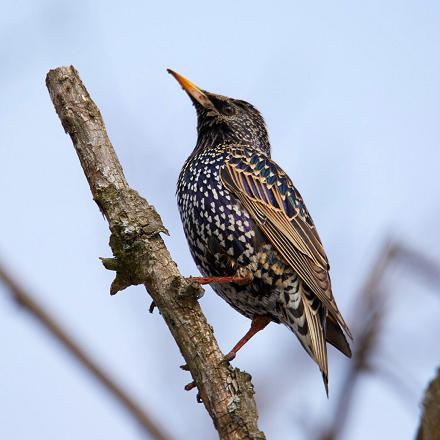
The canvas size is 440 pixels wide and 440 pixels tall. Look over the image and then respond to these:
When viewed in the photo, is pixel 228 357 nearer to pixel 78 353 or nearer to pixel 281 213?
pixel 281 213

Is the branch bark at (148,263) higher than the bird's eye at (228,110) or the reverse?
the reverse

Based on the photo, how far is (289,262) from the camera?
16.9ft

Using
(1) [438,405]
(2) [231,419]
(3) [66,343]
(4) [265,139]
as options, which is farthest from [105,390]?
(4) [265,139]

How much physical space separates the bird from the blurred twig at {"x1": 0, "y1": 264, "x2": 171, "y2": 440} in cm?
345

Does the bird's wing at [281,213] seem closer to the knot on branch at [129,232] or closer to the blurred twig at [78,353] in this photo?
the knot on branch at [129,232]

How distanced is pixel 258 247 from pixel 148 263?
5.59 ft

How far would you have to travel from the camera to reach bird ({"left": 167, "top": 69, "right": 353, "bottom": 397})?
5102 millimetres

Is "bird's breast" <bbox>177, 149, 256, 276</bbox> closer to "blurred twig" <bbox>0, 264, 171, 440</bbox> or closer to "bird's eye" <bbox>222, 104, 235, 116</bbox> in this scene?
"bird's eye" <bbox>222, 104, 235, 116</bbox>

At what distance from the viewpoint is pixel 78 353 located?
132 cm

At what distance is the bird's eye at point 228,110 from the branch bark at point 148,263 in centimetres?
250

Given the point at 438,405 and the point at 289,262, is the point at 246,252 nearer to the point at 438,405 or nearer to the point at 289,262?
the point at 289,262

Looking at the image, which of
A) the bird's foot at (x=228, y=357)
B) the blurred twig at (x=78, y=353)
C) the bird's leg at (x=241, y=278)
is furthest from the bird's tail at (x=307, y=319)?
the blurred twig at (x=78, y=353)

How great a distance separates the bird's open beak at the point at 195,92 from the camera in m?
6.07

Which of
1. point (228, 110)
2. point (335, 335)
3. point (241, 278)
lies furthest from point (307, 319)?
point (228, 110)
